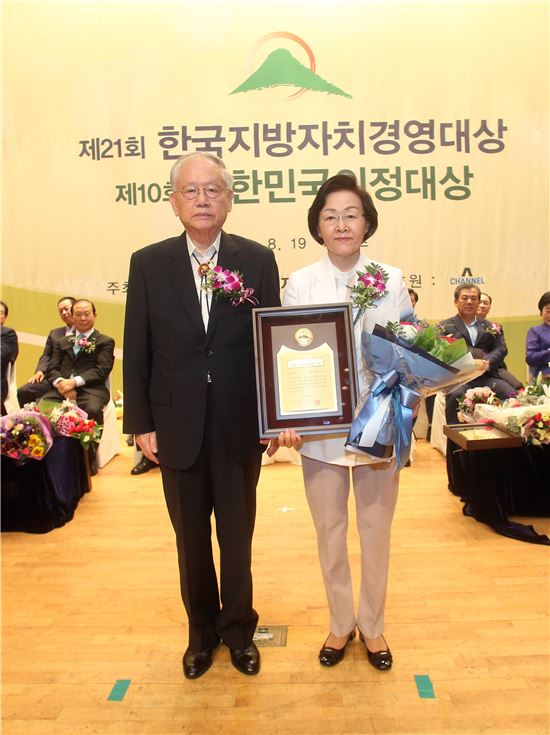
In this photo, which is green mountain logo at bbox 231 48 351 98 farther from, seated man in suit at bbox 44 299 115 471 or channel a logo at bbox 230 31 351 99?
seated man in suit at bbox 44 299 115 471

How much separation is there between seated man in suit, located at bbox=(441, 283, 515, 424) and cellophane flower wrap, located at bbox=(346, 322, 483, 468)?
336 cm

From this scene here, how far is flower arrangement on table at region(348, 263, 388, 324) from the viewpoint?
198cm

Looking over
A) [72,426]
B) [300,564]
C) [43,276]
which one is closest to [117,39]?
[43,276]

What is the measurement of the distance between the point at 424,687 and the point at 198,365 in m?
1.29

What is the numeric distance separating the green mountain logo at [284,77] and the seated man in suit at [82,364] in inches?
110

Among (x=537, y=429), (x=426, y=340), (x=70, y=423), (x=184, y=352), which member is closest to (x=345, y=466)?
(x=426, y=340)

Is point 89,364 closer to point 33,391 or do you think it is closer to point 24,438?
point 33,391

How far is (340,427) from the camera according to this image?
1941mm

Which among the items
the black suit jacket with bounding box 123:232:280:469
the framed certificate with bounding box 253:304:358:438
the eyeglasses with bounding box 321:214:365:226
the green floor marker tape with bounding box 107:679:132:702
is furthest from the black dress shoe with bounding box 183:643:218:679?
the eyeglasses with bounding box 321:214:365:226

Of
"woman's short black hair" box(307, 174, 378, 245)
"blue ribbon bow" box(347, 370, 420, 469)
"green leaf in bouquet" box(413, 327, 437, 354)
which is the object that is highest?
"woman's short black hair" box(307, 174, 378, 245)

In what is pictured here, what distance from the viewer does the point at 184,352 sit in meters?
2.09

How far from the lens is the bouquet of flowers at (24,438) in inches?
144

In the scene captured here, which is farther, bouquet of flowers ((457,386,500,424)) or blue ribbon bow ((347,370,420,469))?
bouquet of flowers ((457,386,500,424))

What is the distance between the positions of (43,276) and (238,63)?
9.45 ft
